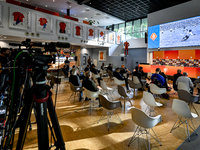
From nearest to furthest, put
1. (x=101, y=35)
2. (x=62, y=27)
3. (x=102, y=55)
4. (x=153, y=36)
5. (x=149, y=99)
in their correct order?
(x=149, y=99)
(x=62, y=27)
(x=153, y=36)
(x=101, y=35)
(x=102, y=55)

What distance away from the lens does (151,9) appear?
12523 millimetres

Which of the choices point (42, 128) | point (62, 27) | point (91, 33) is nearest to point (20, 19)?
point (62, 27)

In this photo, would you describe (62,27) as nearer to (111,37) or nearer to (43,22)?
(43,22)

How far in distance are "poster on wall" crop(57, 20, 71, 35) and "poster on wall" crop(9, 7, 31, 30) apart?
2.11 m

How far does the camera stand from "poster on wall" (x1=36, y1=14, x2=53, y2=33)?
8734mm

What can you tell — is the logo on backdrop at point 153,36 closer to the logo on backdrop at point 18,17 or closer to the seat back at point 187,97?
the seat back at point 187,97

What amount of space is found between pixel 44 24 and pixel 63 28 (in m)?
1.48

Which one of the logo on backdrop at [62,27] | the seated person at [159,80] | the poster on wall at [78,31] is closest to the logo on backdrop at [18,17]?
the logo on backdrop at [62,27]

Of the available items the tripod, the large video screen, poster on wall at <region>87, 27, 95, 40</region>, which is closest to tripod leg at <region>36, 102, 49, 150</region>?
the tripod

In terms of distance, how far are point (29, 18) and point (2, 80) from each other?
7773 mm

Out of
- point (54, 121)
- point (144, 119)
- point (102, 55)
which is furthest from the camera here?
point (102, 55)

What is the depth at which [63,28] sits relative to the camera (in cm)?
1012

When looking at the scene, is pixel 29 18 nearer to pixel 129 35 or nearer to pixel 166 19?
pixel 166 19

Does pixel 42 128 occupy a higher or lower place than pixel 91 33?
lower
